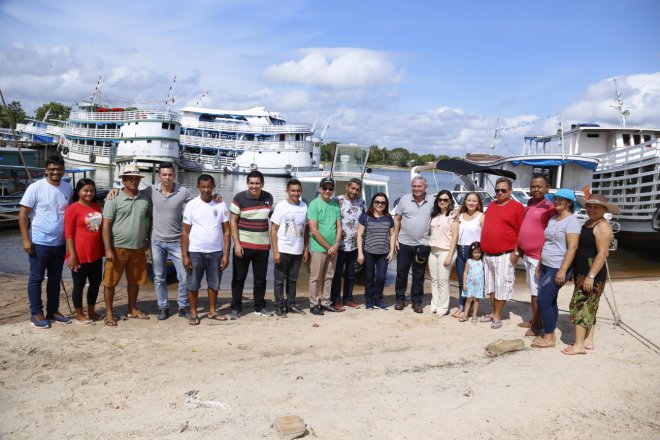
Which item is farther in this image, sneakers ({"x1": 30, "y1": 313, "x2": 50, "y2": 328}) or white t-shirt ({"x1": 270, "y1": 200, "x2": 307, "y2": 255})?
white t-shirt ({"x1": 270, "y1": 200, "x2": 307, "y2": 255})

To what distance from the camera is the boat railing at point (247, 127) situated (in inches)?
1999

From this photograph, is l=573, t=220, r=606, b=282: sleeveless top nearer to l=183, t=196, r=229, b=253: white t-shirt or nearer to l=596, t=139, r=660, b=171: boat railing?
l=183, t=196, r=229, b=253: white t-shirt

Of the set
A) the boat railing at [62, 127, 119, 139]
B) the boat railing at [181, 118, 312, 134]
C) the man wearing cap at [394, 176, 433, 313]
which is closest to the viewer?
the man wearing cap at [394, 176, 433, 313]

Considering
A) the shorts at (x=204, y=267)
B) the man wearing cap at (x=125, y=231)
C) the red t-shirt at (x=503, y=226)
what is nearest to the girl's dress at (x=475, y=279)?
the red t-shirt at (x=503, y=226)

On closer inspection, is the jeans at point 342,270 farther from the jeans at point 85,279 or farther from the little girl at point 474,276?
the jeans at point 85,279

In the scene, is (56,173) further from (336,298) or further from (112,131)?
(112,131)

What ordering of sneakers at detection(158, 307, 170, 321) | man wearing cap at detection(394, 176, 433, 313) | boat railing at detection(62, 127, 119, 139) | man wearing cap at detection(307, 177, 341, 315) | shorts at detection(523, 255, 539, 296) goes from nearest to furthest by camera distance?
shorts at detection(523, 255, 539, 296)
sneakers at detection(158, 307, 170, 321)
man wearing cap at detection(307, 177, 341, 315)
man wearing cap at detection(394, 176, 433, 313)
boat railing at detection(62, 127, 119, 139)

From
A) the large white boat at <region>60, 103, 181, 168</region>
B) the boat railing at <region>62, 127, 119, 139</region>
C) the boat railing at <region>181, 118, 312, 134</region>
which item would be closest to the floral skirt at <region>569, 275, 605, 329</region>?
the large white boat at <region>60, 103, 181, 168</region>

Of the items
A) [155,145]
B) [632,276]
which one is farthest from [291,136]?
[632,276]

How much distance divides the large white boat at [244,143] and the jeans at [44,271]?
1708 inches

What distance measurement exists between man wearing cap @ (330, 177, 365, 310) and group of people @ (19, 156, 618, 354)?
0.6 inches

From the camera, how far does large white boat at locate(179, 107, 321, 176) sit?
167 ft

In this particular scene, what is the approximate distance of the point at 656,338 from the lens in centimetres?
573

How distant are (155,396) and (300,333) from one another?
203 centimetres
